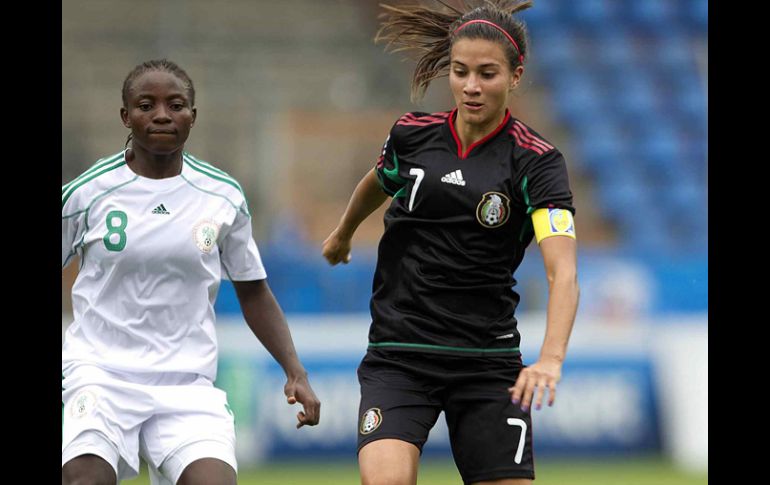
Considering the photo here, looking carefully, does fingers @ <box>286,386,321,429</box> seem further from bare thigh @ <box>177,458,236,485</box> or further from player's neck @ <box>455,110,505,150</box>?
player's neck @ <box>455,110,505,150</box>

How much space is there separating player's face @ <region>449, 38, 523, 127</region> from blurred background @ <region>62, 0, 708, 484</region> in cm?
570

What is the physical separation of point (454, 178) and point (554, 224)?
47cm

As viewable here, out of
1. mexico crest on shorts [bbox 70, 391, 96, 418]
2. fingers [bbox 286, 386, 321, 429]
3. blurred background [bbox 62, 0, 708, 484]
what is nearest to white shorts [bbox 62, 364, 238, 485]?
mexico crest on shorts [bbox 70, 391, 96, 418]

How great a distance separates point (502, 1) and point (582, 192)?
11.2 meters

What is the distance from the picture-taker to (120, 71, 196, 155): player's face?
5.02 m

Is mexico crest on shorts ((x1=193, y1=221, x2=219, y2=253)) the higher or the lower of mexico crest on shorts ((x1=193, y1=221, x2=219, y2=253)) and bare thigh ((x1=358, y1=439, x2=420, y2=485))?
the higher

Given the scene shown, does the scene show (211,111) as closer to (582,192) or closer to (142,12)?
(142,12)

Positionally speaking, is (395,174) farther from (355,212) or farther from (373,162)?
(373,162)

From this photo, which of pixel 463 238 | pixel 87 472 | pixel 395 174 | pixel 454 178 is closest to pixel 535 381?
pixel 463 238

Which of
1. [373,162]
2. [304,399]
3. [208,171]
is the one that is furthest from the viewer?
[373,162]

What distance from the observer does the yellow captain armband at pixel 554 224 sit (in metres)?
4.82

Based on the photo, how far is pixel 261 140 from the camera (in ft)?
49.5

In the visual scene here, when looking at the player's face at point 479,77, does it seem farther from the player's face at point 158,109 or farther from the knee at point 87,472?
the knee at point 87,472

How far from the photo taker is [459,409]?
5.10 meters
